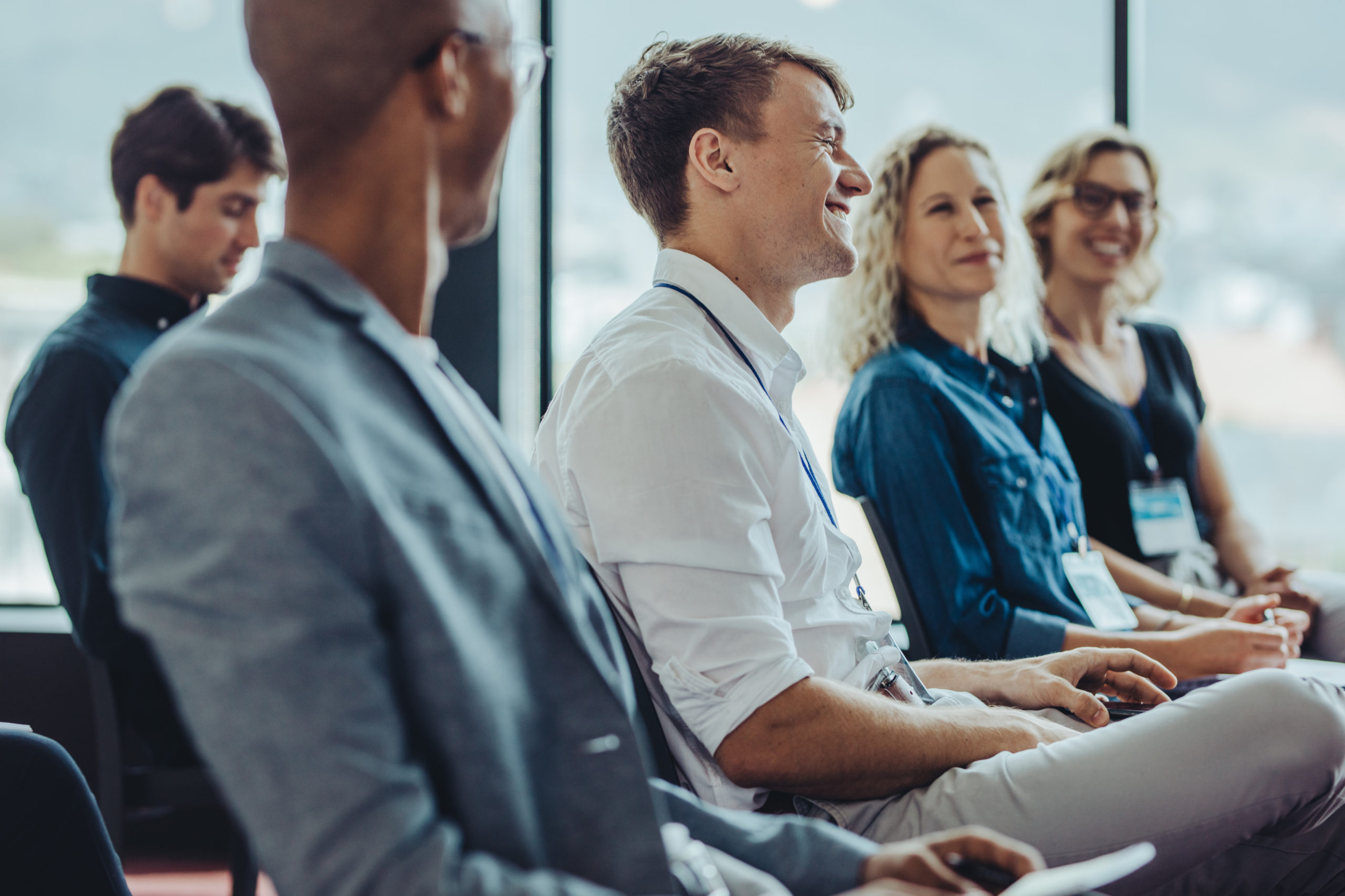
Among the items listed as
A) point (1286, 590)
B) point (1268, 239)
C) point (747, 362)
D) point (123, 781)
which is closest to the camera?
point (747, 362)

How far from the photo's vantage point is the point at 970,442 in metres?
1.91

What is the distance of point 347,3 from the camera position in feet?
2.40

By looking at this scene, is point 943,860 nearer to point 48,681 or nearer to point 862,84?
point 862,84

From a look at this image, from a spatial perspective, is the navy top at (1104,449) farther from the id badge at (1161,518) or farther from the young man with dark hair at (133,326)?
the young man with dark hair at (133,326)

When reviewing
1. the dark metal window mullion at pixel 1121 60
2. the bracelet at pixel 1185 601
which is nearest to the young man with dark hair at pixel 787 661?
the bracelet at pixel 1185 601

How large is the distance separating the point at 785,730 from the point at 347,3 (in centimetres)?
81

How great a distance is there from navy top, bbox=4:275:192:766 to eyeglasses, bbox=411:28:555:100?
1.37 metres

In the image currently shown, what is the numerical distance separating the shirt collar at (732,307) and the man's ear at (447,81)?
644 mm

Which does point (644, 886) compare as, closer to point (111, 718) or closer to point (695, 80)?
point (695, 80)

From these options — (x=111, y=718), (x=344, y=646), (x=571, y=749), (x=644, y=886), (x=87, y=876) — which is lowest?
(x=111, y=718)

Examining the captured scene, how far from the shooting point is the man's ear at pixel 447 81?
768mm

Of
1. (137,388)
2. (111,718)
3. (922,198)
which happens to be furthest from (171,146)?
(137,388)

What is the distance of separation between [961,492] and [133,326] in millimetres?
1754

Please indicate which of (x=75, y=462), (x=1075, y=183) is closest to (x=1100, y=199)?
(x=1075, y=183)
